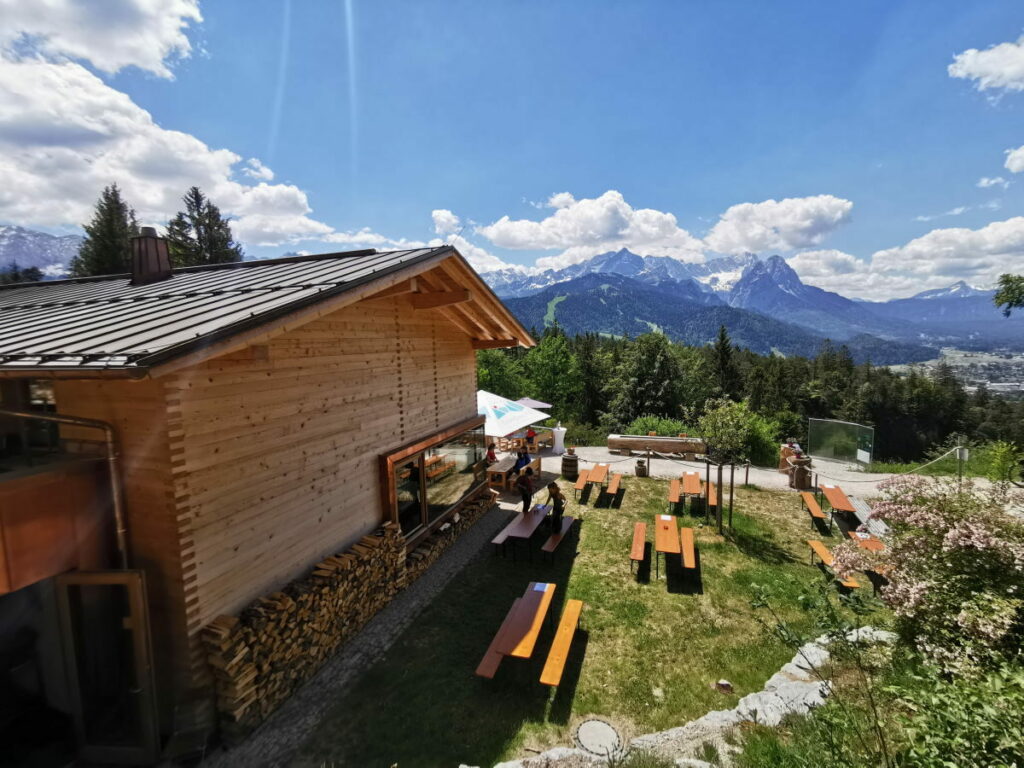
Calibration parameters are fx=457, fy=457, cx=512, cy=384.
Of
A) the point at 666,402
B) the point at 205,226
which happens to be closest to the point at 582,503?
the point at 666,402

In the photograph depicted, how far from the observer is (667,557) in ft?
32.5

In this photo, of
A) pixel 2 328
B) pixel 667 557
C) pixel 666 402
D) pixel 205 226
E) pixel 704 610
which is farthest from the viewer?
pixel 205 226

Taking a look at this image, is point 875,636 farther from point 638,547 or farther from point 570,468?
point 570,468

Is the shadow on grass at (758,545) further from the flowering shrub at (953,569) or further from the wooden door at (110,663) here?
the wooden door at (110,663)

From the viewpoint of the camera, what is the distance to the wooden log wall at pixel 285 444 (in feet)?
16.6

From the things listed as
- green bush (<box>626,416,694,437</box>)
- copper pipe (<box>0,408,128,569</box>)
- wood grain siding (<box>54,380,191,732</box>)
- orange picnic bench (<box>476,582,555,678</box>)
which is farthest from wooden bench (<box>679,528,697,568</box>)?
green bush (<box>626,416,694,437</box>)

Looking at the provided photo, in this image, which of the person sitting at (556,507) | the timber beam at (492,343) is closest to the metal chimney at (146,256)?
the timber beam at (492,343)

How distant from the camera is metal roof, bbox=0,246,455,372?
408 centimetres

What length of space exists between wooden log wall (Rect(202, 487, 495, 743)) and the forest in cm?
1196

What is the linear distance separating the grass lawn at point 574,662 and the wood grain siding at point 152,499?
1814 millimetres

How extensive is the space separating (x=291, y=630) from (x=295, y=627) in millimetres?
64

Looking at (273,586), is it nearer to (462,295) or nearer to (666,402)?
(462,295)

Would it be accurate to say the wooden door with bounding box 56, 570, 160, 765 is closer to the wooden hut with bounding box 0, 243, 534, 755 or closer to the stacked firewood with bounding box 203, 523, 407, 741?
the wooden hut with bounding box 0, 243, 534, 755

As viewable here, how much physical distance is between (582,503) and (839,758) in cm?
1004
